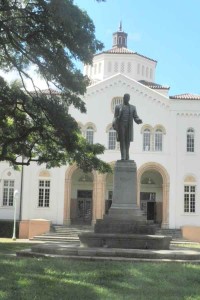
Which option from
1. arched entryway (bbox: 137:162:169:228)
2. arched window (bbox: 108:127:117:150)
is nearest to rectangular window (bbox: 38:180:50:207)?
arched window (bbox: 108:127:117:150)

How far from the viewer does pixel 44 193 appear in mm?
40812

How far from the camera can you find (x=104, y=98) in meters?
41.1

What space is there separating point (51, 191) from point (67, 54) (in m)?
24.4

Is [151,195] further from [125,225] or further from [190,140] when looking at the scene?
[125,225]

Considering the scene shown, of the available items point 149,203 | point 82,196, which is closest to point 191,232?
point 149,203

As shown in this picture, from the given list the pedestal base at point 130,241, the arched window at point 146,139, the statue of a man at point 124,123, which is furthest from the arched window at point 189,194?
the pedestal base at point 130,241

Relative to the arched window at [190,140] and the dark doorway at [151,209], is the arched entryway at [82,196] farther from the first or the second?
the arched window at [190,140]

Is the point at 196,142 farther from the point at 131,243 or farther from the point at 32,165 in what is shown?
the point at 131,243

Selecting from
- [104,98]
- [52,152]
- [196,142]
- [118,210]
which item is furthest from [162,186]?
[118,210]

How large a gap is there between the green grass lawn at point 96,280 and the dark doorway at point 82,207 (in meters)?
31.5

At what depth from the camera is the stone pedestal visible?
13.2 meters

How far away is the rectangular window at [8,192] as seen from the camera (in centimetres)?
4106

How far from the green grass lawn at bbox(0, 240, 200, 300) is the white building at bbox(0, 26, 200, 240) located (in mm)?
29422

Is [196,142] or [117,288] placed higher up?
[196,142]
